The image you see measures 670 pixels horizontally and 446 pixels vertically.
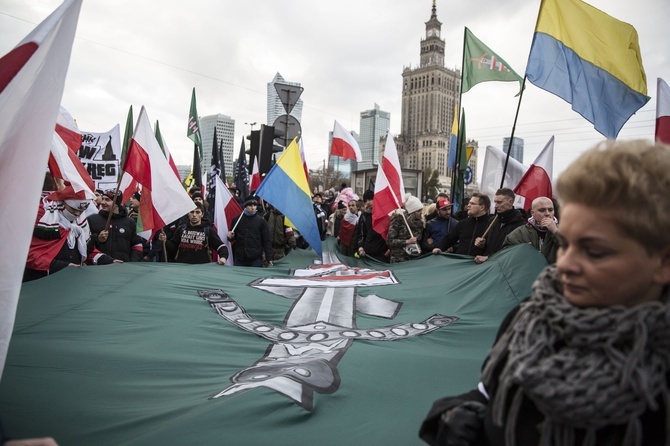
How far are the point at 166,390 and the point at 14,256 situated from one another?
920mm

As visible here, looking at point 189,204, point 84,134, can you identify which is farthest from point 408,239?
point 84,134

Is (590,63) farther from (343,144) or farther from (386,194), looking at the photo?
(343,144)

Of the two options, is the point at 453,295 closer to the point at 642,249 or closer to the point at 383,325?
the point at 383,325

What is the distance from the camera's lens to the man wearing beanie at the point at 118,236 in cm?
638

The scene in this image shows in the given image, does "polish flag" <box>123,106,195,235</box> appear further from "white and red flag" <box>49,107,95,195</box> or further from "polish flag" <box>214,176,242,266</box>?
"polish flag" <box>214,176,242,266</box>

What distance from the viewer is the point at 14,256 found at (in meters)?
1.87

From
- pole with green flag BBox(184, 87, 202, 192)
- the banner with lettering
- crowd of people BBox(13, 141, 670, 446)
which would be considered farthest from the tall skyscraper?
crowd of people BBox(13, 141, 670, 446)

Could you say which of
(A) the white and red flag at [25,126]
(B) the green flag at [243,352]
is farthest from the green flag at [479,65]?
(A) the white and red flag at [25,126]

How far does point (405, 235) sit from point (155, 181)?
374cm

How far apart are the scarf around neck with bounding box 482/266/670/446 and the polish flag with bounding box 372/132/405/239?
650cm

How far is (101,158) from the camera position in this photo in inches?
438

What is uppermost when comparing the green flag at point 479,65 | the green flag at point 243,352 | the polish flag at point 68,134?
the green flag at point 479,65

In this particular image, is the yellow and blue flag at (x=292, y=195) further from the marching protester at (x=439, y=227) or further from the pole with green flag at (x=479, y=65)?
the pole with green flag at (x=479, y=65)

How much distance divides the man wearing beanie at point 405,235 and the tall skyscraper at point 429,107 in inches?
3904
